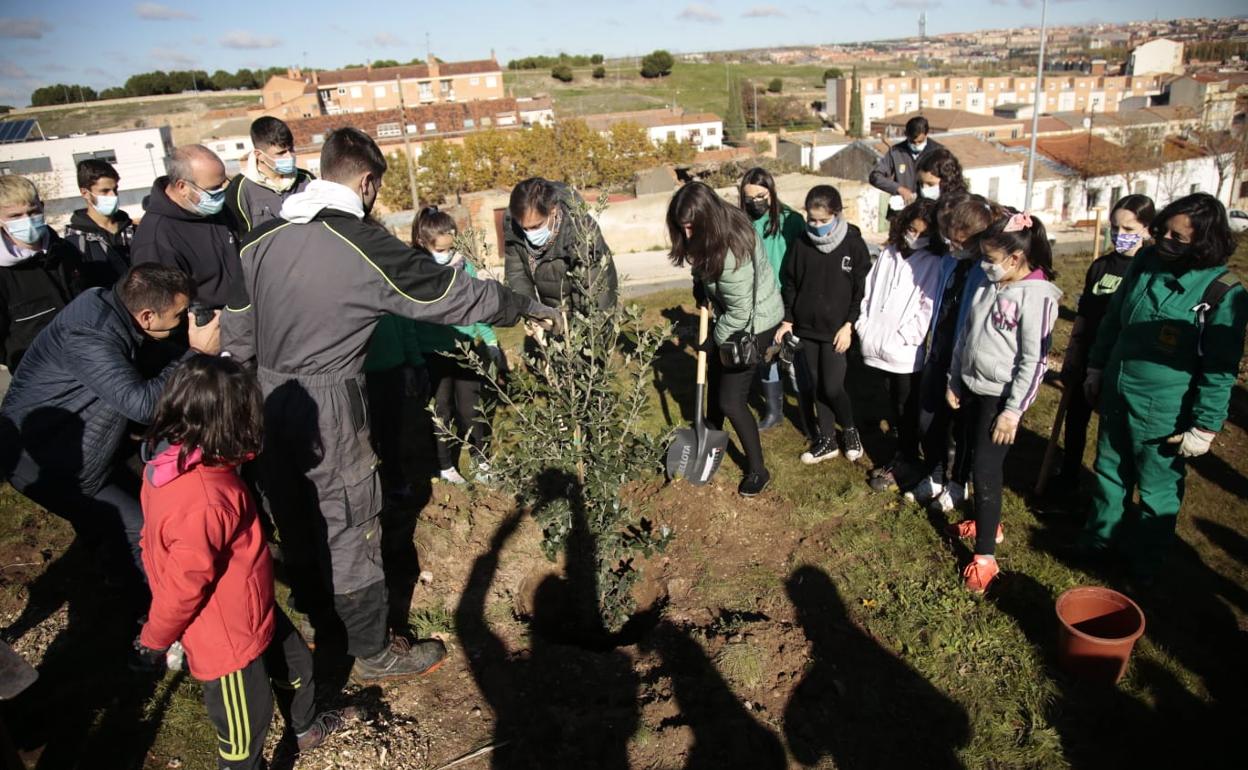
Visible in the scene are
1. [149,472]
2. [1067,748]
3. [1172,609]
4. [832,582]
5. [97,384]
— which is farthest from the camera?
[832,582]

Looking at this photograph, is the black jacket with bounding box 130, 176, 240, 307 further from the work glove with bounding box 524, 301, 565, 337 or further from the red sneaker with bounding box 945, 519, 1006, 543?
the red sneaker with bounding box 945, 519, 1006, 543

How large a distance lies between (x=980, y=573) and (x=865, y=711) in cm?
116

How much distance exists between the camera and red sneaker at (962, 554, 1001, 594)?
151 inches

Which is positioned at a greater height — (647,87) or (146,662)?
(647,87)

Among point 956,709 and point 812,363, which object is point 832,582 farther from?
point 812,363

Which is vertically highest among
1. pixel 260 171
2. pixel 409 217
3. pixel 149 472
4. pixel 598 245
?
pixel 260 171

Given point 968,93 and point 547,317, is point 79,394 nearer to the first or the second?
point 547,317

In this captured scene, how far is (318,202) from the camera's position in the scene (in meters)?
3.05

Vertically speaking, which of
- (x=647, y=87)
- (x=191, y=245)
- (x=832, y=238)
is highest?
(x=647, y=87)

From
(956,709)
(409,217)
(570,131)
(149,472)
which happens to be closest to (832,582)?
(956,709)

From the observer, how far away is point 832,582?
13.3 ft

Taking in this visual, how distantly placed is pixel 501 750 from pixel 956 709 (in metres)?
2.02

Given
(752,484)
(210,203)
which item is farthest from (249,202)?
(752,484)

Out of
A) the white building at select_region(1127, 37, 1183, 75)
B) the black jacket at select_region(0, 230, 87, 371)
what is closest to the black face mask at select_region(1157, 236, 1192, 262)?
the black jacket at select_region(0, 230, 87, 371)
